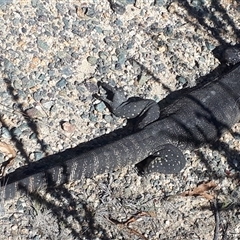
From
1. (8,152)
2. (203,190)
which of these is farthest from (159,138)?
(8,152)

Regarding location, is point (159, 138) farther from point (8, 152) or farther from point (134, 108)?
point (8, 152)

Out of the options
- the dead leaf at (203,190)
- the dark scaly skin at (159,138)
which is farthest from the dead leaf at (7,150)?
the dead leaf at (203,190)

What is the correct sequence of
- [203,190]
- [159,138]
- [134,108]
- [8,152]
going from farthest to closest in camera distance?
1. [134,108]
2. [159,138]
3. [203,190]
4. [8,152]

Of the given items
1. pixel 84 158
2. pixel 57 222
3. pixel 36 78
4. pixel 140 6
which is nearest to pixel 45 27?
pixel 36 78

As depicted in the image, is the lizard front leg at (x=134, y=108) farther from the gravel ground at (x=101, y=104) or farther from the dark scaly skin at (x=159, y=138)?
the gravel ground at (x=101, y=104)

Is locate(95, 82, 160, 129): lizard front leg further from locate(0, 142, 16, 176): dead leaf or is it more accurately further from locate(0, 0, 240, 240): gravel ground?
locate(0, 142, 16, 176): dead leaf

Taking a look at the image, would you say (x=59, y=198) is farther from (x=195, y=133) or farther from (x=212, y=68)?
(x=212, y=68)
